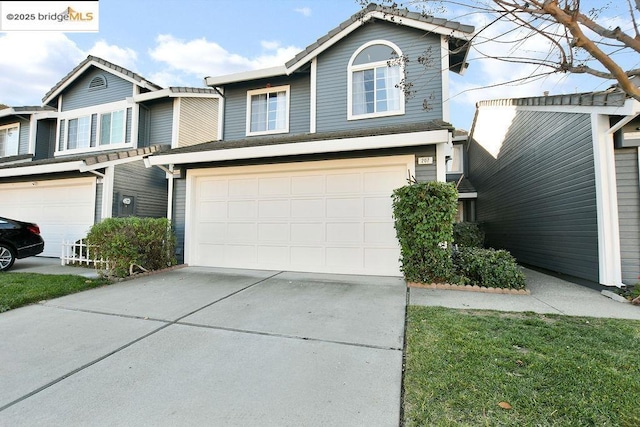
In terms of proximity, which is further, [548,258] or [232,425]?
[548,258]

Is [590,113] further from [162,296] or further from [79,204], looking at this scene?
[79,204]

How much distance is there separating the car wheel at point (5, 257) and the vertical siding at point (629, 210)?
42.5ft

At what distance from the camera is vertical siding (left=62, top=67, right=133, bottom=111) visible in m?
10.9

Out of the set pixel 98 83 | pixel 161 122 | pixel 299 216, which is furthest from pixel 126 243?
pixel 98 83

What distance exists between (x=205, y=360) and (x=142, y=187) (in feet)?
30.1

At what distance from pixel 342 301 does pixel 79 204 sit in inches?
376

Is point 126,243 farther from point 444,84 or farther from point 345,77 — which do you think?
point 444,84

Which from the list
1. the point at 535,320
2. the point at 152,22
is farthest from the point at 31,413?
the point at 152,22

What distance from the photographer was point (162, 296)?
483 cm

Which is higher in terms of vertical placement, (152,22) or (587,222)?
(152,22)

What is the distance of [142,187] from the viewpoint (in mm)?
10070

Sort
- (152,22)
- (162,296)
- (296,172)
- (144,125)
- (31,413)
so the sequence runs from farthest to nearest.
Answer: (144,125), (152,22), (296,172), (162,296), (31,413)

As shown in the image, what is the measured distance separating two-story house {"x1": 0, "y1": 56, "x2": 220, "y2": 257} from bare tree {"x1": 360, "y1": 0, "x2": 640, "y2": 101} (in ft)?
26.7

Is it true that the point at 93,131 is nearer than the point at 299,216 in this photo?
No
